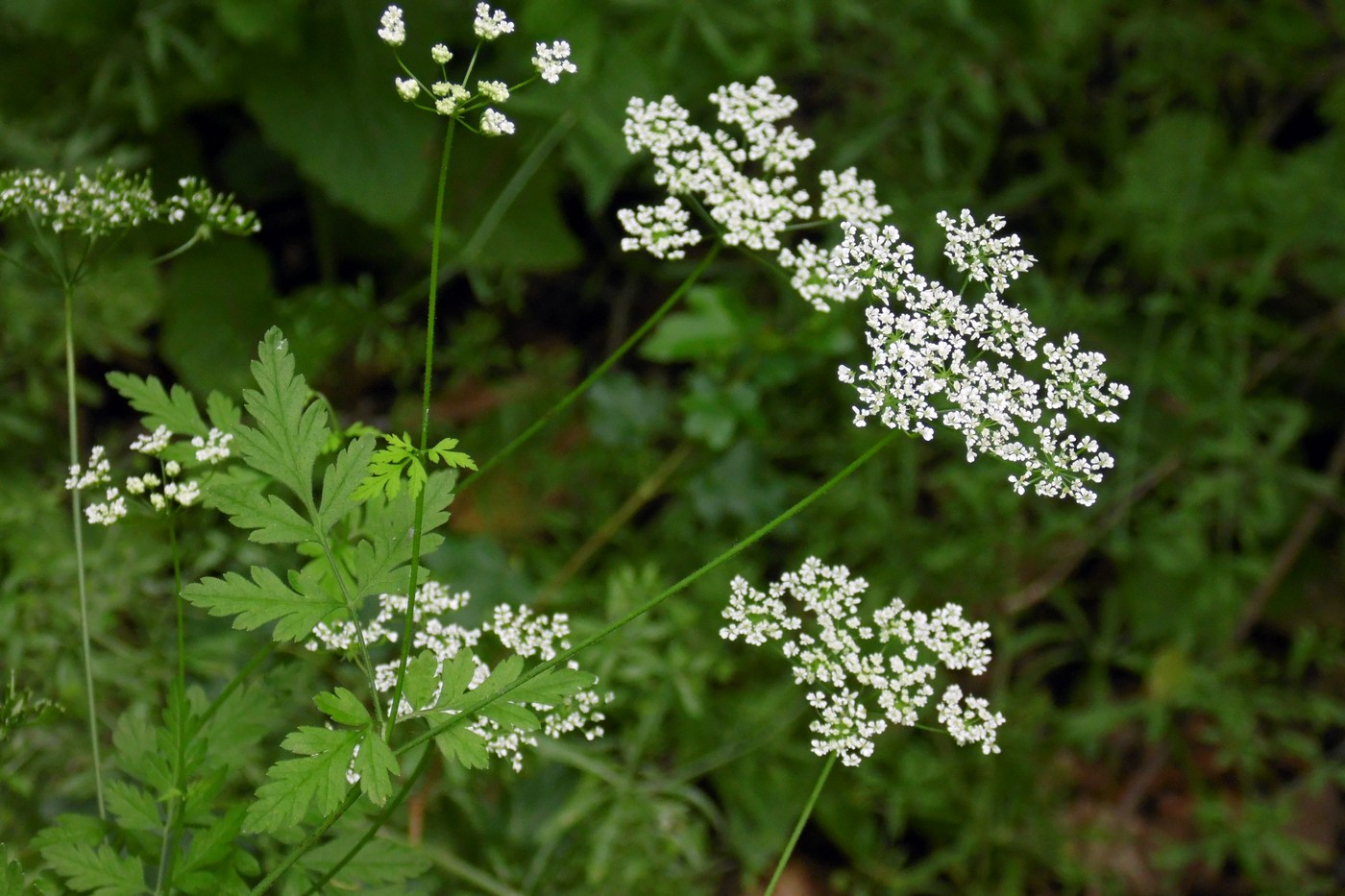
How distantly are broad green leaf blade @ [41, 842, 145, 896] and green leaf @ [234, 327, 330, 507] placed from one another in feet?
2.13

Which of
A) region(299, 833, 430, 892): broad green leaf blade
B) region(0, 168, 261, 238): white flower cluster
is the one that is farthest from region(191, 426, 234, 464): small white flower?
region(299, 833, 430, 892): broad green leaf blade

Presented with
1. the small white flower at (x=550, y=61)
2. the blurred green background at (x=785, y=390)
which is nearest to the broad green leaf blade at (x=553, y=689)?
the small white flower at (x=550, y=61)

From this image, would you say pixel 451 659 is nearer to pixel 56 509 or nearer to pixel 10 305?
pixel 56 509

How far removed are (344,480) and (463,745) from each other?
0.44 metres

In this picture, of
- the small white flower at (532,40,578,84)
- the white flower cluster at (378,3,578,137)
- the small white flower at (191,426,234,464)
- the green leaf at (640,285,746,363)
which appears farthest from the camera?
the green leaf at (640,285,746,363)

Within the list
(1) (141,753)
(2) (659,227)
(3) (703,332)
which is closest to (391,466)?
(2) (659,227)

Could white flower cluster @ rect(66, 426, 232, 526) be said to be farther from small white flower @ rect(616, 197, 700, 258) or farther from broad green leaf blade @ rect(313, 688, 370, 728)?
small white flower @ rect(616, 197, 700, 258)

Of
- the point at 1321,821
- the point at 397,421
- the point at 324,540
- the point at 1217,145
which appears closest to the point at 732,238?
the point at 324,540

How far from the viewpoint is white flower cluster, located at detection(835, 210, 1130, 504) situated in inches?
62.5

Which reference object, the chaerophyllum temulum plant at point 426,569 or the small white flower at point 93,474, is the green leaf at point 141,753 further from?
the small white flower at point 93,474

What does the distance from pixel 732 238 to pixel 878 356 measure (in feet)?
1.46

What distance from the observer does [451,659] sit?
1633 millimetres

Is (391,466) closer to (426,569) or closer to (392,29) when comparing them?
(426,569)

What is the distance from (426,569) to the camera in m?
1.60
